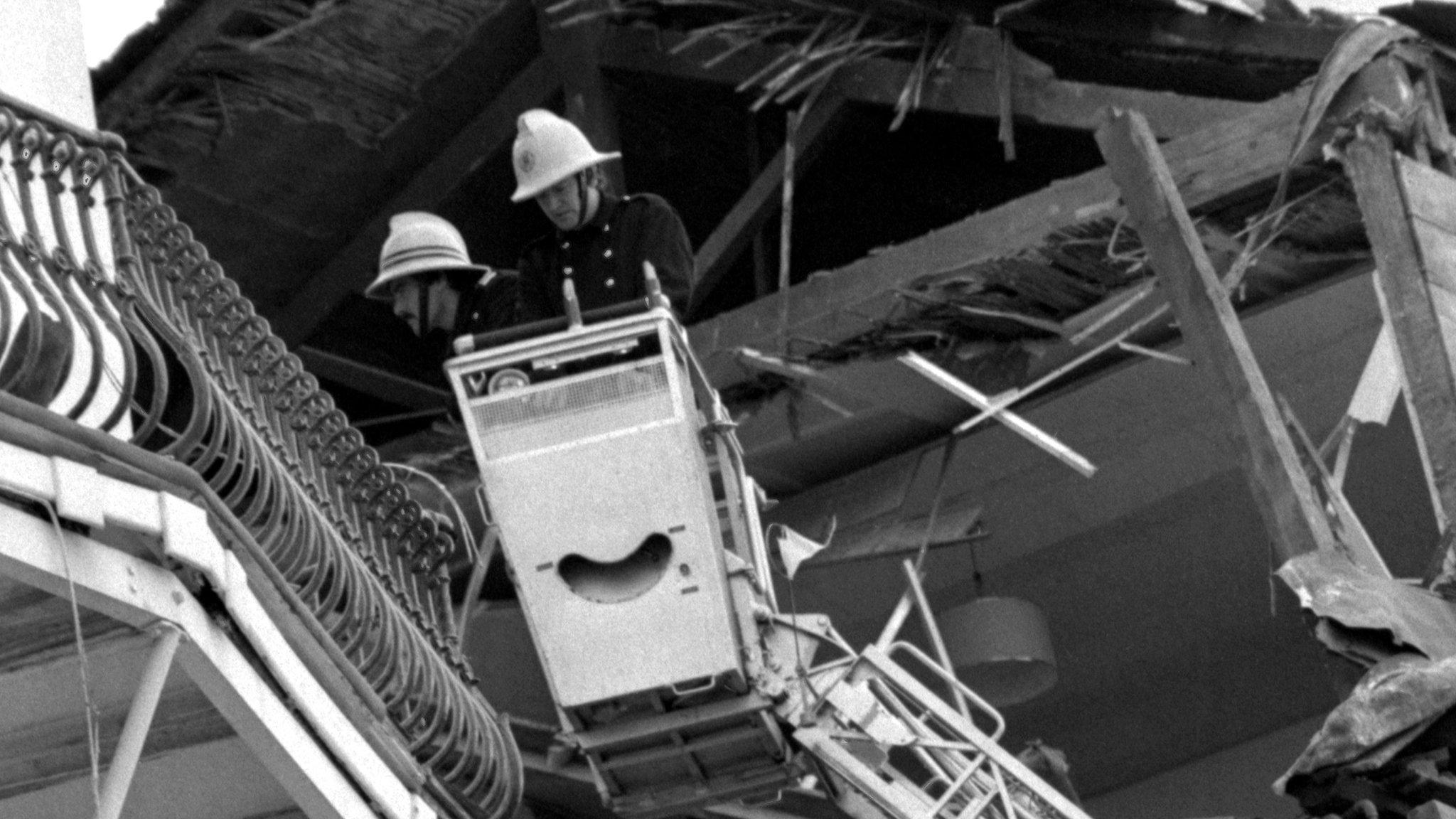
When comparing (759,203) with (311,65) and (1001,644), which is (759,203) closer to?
(311,65)

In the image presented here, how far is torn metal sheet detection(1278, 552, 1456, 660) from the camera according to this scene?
45.1ft

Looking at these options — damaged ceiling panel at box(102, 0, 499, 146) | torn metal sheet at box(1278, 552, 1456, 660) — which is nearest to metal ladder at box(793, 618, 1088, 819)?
torn metal sheet at box(1278, 552, 1456, 660)

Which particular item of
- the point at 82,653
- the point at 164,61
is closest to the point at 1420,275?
the point at 164,61

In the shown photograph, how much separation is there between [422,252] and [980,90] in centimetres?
403

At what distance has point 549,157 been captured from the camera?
559 inches

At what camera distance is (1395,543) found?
62.6ft

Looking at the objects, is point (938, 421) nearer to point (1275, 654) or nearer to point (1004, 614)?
point (1004, 614)

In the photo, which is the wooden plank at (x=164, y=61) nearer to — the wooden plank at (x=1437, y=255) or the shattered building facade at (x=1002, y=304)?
the shattered building facade at (x=1002, y=304)

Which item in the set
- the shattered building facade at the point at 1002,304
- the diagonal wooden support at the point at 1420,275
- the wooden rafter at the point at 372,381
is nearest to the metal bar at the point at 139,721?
the shattered building facade at the point at 1002,304

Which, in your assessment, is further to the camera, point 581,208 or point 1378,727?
point 581,208

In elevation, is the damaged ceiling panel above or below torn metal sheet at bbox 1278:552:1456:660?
above

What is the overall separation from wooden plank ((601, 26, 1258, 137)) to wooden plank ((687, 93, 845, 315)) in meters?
0.21

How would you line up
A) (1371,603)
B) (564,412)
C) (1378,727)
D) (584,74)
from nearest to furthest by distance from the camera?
(564,412), (1378,727), (1371,603), (584,74)

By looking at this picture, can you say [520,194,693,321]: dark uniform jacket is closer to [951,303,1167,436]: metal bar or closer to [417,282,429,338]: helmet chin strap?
[417,282,429,338]: helmet chin strap
